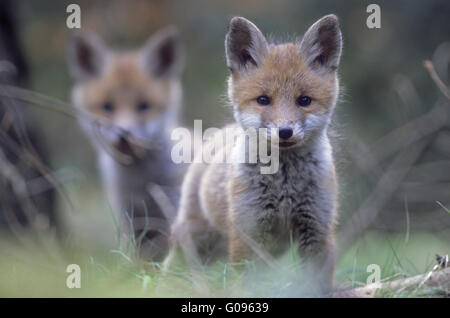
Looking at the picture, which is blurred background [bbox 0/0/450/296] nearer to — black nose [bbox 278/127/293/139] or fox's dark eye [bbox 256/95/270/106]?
fox's dark eye [bbox 256/95/270/106]

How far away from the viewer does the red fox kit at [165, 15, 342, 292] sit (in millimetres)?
3908

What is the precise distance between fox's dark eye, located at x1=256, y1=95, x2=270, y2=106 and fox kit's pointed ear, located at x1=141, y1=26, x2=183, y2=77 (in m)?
3.97

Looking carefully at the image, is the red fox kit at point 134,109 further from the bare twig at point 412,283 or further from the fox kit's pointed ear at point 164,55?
the bare twig at point 412,283

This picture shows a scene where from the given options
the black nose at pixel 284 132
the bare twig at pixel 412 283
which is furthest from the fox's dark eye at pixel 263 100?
the bare twig at pixel 412 283

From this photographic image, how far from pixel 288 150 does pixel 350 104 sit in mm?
4876

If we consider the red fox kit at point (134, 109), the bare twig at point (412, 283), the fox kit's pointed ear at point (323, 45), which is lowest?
the bare twig at point (412, 283)

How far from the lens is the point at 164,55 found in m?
7.81

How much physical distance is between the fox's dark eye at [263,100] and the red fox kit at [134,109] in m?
2.55

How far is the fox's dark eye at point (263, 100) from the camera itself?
392 cm

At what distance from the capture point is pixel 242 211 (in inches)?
160

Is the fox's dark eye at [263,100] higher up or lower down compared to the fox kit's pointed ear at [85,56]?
lower down

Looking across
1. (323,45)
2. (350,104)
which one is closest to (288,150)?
(323,45)

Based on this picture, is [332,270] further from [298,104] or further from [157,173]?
[157,173]
